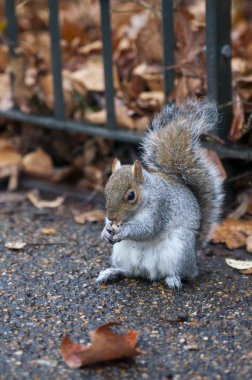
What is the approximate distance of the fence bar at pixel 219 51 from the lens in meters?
3.68

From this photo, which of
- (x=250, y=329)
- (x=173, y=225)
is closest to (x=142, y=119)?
(x=173, y=225)

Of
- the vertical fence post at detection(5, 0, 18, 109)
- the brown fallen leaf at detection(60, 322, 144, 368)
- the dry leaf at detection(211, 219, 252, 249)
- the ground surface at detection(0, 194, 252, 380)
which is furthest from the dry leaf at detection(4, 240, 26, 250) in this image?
the vertical fence post at detection(5, 0, 18, 109)

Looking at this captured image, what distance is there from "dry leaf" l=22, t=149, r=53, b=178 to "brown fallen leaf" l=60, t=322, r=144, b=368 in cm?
244

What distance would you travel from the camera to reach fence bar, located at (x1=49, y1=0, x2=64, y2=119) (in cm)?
448

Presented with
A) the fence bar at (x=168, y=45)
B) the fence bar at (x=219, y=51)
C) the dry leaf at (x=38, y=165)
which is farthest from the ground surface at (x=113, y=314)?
the dry leaf at (x=38, y=165)

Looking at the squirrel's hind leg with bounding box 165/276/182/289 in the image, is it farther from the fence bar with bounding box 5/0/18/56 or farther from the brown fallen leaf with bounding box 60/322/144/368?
the fence bar with bounding box 5/0/18/56

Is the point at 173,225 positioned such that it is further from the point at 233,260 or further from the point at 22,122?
the point at 22,122

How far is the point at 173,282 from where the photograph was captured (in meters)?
3.05

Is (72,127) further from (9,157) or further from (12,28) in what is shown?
(12,28)

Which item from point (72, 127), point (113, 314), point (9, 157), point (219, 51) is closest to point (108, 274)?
point (113, 314)

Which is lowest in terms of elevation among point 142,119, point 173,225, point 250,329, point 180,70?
point 250,329

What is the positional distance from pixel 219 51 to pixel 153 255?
4.01ft

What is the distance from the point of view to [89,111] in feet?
15.5

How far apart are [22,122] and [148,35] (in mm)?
1220
